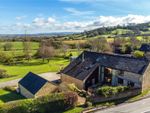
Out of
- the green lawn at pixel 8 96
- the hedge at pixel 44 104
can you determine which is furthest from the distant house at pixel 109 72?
the green lawn at pixel 8 96

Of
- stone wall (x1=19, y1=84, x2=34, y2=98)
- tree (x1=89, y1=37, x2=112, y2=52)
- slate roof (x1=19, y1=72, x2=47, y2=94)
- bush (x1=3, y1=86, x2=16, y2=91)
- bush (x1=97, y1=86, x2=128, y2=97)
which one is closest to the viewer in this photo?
bush (x1=97, y1=86, x2=128, y2=97)

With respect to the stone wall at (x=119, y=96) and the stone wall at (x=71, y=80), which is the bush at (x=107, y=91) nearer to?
the stone wall at (x=119, y=96)

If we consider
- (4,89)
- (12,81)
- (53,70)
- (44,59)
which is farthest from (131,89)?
(44,59)

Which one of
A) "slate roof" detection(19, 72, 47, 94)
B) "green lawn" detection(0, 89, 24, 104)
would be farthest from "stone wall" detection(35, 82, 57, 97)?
"green lawn" detection(0, 89, 24, 104)

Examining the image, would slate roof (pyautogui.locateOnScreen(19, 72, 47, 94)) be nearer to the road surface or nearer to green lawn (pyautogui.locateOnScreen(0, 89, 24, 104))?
green lawn (pyautogui.locateOnScreen(0, 89, 24, 104))

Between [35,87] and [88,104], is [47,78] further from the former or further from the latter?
[88,104]

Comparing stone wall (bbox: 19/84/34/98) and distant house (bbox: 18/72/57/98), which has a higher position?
distant house (bbox: 18/72/57/98)

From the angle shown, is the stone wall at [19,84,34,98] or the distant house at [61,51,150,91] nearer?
the stone wall at [19,84,34,98]

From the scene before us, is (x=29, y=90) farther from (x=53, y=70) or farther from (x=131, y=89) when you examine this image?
(x=53, y=70)
